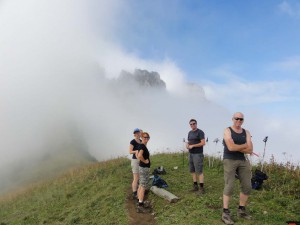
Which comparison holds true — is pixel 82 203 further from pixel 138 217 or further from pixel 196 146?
pixel 196 146

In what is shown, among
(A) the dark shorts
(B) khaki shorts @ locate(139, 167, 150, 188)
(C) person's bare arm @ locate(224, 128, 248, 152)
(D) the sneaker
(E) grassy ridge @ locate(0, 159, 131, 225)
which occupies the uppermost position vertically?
(C) person's bare arm @ locate(224, 128, 248, 152)

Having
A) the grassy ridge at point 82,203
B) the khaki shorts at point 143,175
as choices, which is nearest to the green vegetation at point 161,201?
the grassy ridge at point 82,203

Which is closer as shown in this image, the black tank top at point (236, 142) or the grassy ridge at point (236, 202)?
the black tank top at point (236, 142)

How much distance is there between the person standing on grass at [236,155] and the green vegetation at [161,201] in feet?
3.28

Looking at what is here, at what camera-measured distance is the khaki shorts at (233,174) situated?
10.3 metres

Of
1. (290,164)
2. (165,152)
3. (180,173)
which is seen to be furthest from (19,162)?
(290,164)

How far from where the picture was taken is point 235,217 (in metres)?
10.9

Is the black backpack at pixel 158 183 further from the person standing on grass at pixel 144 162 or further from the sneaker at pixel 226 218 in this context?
the sneaker at pixel 226 218

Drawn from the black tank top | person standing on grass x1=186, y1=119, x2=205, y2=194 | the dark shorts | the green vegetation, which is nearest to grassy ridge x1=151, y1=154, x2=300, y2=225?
the green vegetation

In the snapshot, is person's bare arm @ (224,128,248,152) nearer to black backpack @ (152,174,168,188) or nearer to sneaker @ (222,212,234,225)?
sneaker @ (222,212,234,225)

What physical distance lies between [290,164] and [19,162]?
74.4 m

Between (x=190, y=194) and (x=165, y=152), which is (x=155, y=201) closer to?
(x=190, y=194)

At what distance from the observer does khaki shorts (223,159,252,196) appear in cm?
1032

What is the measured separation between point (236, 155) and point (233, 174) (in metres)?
0.61
